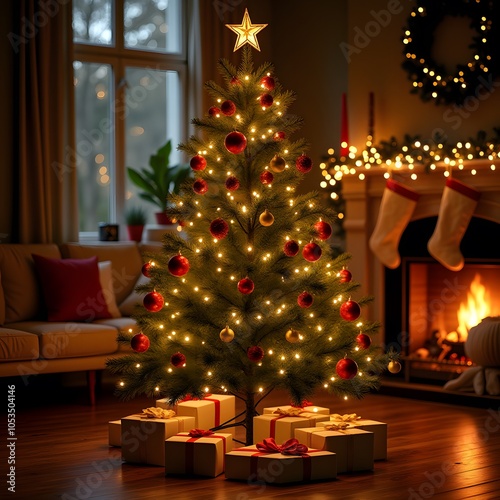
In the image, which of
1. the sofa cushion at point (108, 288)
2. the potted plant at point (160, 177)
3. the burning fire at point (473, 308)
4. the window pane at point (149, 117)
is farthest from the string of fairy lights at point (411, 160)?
the sofa cushion at point (108, 288)

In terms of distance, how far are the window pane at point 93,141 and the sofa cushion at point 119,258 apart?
0.45m

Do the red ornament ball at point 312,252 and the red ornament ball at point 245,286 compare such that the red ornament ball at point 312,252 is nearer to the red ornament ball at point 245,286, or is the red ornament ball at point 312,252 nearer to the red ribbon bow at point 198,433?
the red ornament ball at point 245,286

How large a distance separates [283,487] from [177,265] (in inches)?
36.8

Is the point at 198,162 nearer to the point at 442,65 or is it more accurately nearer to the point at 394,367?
the point at 394,367

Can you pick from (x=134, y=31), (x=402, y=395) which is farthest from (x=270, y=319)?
(x=134, y=31)

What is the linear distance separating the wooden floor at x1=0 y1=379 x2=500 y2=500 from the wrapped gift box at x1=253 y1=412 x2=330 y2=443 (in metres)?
0.33

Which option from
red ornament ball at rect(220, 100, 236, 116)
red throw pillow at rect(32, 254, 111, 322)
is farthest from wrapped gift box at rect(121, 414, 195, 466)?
red throw pillow at rect(32, 254, 111, 322)

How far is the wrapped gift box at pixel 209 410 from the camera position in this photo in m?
3.80

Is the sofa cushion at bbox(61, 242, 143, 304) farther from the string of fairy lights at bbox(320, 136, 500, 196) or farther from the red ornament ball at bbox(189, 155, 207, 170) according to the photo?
the red ornament ball at bbox(189, 155, 207, 170)

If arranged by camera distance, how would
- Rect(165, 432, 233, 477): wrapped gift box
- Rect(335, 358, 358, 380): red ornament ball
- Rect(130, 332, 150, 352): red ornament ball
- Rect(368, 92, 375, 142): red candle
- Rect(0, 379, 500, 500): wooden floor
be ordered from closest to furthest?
Rect(0, 379, 500, 500): wooden floor, Rect(165, 432, 233, 477): wrapped gift box, Rect(335, 358, 358, 380): red ornament ball, Rect(130, 332, 150, 352): red ornament ball, Rect(368, 92, 375, 142): red candle

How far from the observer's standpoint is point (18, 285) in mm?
5227

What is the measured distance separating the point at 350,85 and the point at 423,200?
3.23 feet

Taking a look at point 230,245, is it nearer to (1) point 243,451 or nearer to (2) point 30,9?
(1) point 243,451

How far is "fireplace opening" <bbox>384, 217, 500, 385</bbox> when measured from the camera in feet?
17.6
